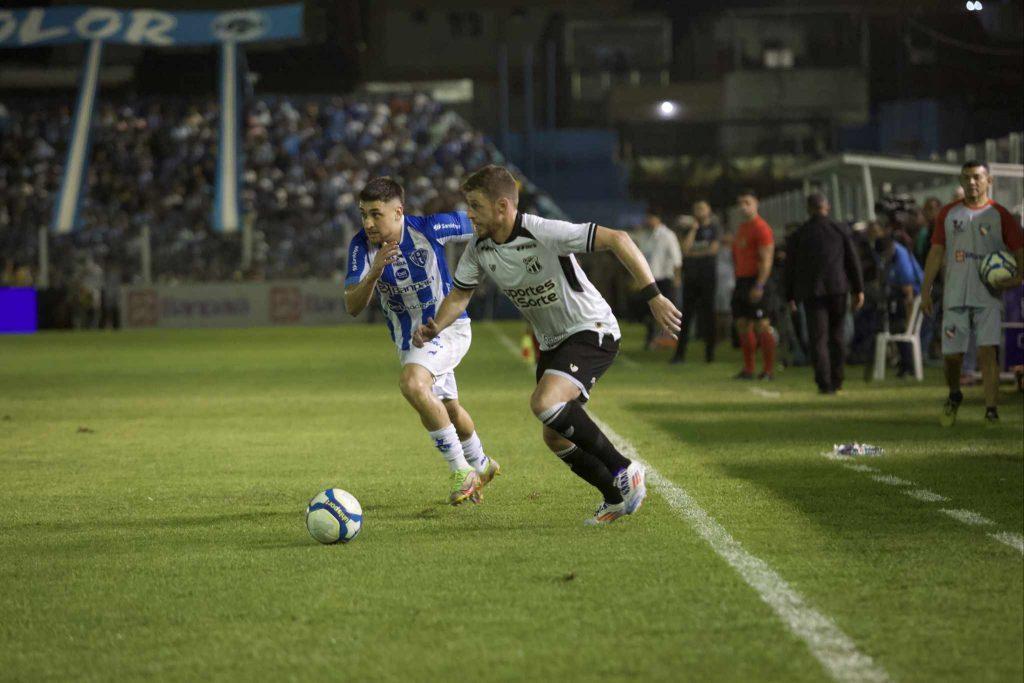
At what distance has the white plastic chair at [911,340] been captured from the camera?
1752 centimetres

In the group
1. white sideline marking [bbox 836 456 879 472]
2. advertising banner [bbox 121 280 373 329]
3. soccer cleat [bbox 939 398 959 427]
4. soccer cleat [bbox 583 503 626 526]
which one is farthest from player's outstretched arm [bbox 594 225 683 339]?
advertising banner [bbox 121 280 373 329]

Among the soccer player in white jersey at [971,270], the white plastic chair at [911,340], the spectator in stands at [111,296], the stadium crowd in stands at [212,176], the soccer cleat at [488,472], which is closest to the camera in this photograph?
the soccer cleat at [488,472]

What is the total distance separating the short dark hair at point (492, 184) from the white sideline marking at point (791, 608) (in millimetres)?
1908

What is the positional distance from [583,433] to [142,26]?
43807 mm

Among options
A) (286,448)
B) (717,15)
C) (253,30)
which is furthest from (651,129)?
(286,448)

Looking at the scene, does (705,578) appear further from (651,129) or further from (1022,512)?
(651,129)

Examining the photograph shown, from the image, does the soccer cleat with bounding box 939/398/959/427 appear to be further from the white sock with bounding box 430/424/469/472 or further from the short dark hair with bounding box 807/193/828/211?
the white sock with bounding box 430/424/469/472

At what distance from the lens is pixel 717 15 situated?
5900 cm

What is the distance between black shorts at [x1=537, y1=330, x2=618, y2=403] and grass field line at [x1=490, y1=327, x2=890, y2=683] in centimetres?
89

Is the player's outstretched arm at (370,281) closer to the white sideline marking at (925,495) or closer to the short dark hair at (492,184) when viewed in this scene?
the short dark hair at (492,184)

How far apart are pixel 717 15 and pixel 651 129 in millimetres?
5322

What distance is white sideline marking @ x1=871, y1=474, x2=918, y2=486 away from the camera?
9.02m

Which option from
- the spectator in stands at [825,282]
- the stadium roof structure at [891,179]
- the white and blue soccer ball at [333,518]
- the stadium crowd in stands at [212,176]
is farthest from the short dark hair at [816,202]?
the stadium crowd in stands at [212,176]

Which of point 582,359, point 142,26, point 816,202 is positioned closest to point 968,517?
point 582,359
